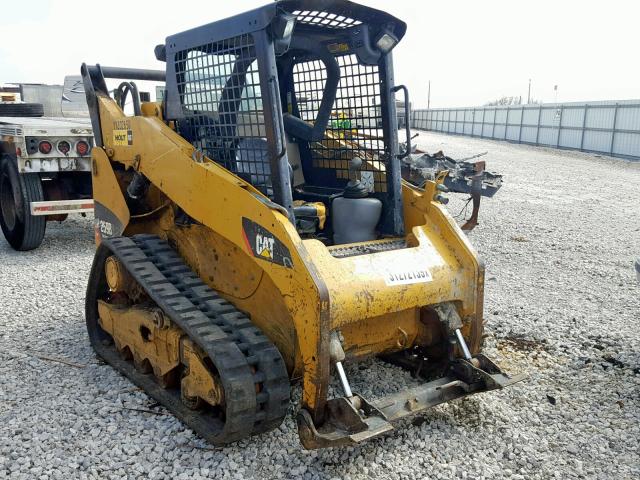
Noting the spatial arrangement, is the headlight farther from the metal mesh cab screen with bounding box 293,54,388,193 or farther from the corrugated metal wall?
the corrugated metal wall

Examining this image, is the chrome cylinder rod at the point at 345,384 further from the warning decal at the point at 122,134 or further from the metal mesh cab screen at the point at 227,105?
the warning decal at the point at 122,134

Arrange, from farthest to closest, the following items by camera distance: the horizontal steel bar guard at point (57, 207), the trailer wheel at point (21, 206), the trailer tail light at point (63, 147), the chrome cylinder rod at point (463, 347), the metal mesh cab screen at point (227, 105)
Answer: the trailer wheel at point (21, 206), the trailer tail light at point (63, 147), the horizontal steel bar guard at point (57, 207), the chrome cylinder rod at point (463, 347), the metal mesh cab screen at point (227, 105)

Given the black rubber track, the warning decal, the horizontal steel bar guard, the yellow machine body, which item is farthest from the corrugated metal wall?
the black rubber track

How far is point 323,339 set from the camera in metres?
3.09

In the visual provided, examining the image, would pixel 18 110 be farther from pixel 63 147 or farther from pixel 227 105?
pixel 227 105

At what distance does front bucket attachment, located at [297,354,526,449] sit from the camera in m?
2.98

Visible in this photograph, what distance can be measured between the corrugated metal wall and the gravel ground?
19960mm

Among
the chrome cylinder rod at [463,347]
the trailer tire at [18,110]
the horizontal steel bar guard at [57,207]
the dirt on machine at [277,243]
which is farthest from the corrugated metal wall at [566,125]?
the chrome cylinder rod at [463,347]

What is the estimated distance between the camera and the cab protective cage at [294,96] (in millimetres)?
3488

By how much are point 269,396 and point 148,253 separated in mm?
1575

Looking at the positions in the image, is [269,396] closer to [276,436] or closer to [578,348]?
[276,436]

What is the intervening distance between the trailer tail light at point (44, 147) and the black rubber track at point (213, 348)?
3582 mm

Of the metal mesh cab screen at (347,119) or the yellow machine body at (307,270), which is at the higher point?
the metal mesh cab screen at (347,119)

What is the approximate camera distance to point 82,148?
24.3 ft
